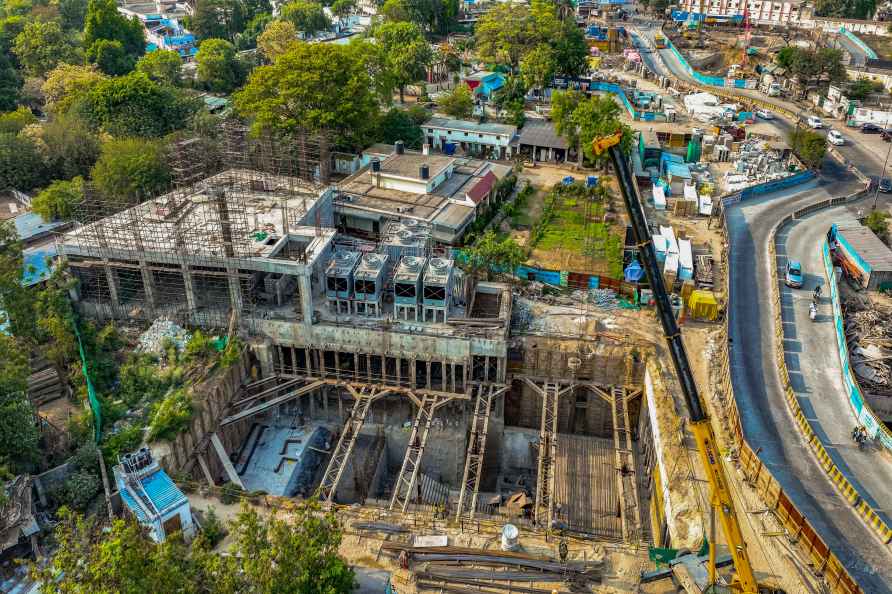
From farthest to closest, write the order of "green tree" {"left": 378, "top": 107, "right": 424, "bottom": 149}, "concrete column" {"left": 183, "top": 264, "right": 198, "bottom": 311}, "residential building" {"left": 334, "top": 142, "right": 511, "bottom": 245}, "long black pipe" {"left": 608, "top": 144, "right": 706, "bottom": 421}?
1. "green tree" {"left": 378, "top": 107, "right": 424, "bottom": 149}
2. "residential building" {"left": 334, "top": 142, "right": 511, "bottom": 245}
3. "concrete column" {"left": 183, "top": 264, "right": 198, "bottom": 311}
4. "long black pipe" {"left": 608, "top": 144, "right": 706, "bottom": 421}

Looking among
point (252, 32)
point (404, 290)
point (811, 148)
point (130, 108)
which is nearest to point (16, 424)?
point (404, 290)

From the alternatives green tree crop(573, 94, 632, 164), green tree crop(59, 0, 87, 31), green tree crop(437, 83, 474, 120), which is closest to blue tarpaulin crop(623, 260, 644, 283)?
green tree crop(573, 94, 632, 164)

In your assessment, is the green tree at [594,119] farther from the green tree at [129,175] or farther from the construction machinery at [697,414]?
the construction machinery at [697,414]

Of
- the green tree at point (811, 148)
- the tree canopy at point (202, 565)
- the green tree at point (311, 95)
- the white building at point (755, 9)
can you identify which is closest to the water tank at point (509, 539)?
the tree canopy at point (202, 565)

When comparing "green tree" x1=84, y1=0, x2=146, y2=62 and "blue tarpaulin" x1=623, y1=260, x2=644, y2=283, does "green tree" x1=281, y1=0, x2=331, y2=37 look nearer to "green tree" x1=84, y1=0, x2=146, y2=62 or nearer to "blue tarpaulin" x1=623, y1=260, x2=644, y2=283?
"green tree" x1=84, y1=0, x2=146, y2=62

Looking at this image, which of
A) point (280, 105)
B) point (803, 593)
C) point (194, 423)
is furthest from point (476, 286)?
point (280, 105)

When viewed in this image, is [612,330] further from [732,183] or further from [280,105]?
[280,105]

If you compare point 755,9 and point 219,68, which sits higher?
point 755,9

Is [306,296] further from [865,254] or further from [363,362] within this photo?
[865,254]
